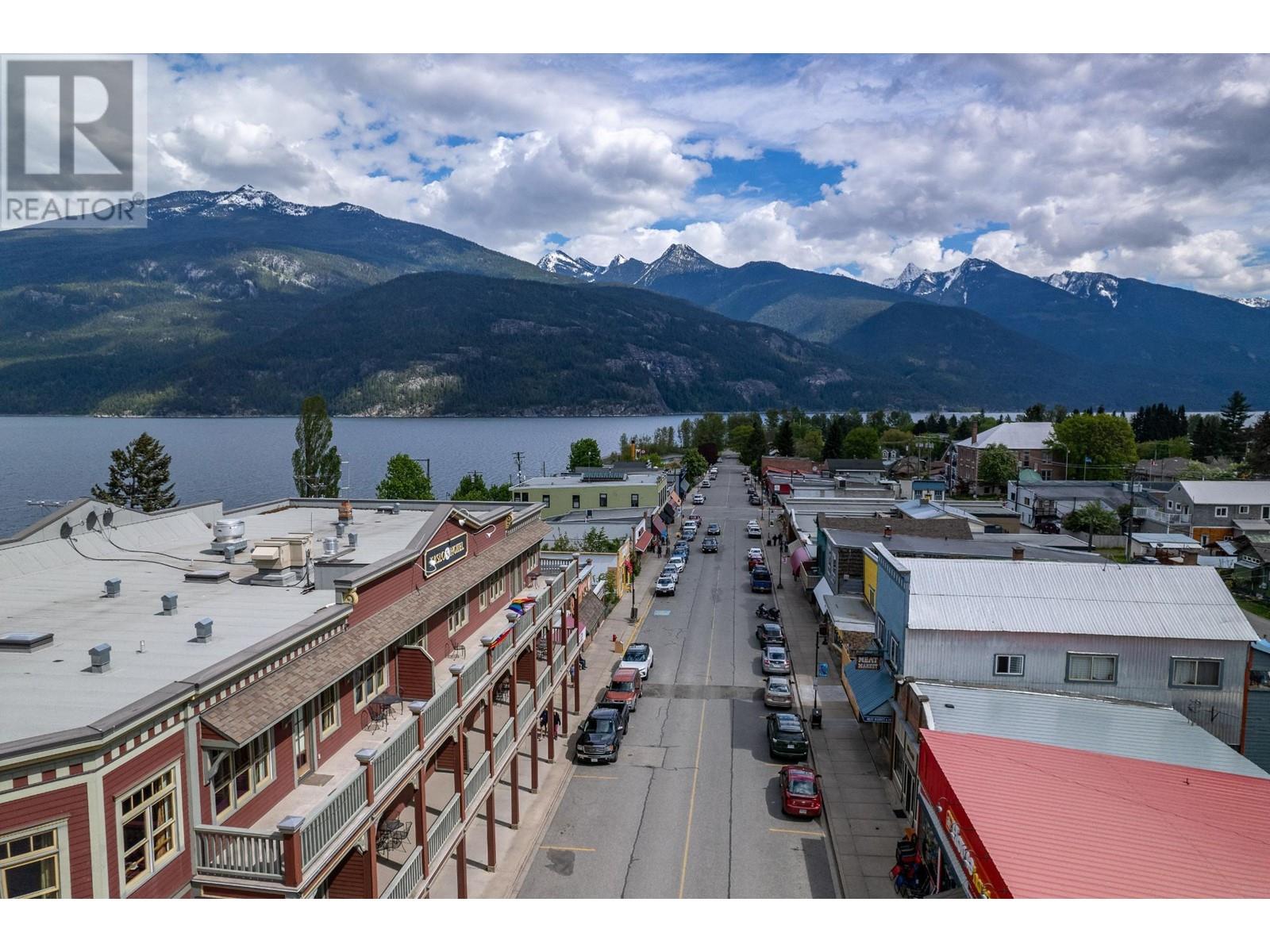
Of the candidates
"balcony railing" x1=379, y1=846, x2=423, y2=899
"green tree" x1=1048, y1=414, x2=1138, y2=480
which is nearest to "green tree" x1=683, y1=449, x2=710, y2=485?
"green tree" x1=1048, y1=414, x2=1138, y2=480

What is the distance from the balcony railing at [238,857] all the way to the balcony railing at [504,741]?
1019cm

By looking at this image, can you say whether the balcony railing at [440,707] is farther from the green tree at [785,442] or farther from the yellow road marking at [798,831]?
the green tree at [785,442]

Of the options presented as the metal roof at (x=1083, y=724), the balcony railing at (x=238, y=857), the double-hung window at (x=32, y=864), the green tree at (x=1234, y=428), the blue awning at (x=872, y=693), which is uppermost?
the green tree at (x=1234, y=428)

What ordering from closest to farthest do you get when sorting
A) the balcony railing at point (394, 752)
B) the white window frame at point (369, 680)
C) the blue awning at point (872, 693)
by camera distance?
the balcony railing at point (394, 752) → the white window frame at point (369, 680) → the blue awning at point (872, 693)

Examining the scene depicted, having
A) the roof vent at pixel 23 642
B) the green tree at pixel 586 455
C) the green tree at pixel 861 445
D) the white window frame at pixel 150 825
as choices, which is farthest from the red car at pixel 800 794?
the green tree at pixel 861 445

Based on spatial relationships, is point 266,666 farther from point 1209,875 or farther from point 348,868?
point 1209,875

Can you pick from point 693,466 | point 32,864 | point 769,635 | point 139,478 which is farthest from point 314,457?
point 693,466

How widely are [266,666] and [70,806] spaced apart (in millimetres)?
3897

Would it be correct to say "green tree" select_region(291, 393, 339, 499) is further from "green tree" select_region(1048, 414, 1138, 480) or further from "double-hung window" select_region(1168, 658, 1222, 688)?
"green tree" select_region(1048, 414, 1138, 480)

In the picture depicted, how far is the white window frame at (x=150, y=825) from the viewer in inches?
400

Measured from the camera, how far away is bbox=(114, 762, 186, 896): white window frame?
33.4 feet

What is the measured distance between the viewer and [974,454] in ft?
377

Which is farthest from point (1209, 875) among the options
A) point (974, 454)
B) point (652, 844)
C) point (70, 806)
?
point (974, 454)

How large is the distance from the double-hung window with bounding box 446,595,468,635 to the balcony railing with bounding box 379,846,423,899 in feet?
25.7
